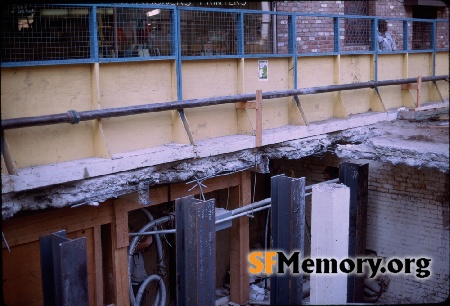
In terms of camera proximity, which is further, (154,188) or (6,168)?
(154,188)

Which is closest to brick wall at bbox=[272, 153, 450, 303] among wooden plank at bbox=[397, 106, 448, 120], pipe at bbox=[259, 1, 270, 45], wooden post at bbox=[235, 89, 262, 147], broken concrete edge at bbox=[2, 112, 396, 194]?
broken concrete edge at bbox=[2, 112, 396, 194]

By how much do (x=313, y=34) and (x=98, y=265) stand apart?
6.85 metres

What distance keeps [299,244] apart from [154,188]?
231 centimetres

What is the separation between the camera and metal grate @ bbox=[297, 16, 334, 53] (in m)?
10.8

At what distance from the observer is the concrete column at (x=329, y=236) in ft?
18.4

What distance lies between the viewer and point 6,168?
521cm

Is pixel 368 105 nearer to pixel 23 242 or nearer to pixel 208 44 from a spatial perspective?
pixel 208 44

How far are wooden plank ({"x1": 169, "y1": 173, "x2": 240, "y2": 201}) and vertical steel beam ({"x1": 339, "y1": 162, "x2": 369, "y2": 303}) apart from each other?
1.74 meters

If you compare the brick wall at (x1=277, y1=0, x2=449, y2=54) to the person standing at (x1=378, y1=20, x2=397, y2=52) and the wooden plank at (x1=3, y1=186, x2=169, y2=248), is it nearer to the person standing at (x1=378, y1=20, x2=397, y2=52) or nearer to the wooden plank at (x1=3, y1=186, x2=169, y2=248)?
the person standing at (x1=378, y1=20, x2=397, y2=52)

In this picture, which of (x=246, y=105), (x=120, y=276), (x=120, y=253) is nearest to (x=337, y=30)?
(x=246, y=105)

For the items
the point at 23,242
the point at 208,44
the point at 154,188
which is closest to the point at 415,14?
the point at 208,44

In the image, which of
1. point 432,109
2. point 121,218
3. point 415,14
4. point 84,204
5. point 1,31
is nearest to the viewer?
point 1,31

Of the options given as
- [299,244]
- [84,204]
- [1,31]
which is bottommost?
[299,244]

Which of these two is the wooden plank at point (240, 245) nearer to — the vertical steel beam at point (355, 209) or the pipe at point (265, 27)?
the vertical steel beam at point (355, 209)
